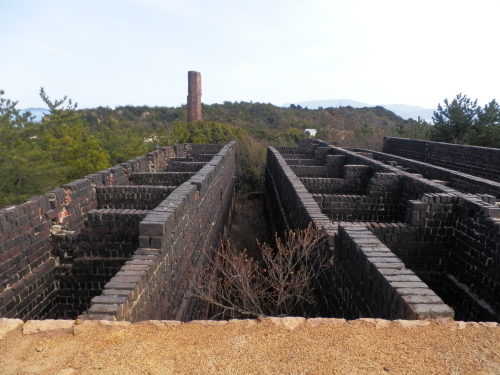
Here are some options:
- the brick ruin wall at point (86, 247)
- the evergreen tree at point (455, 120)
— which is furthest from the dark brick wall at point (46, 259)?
the evergreen tree at point (455, 120)

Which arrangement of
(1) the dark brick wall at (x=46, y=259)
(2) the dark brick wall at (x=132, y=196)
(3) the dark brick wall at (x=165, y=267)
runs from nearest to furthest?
(3) the dark brick wall at (x=165, y=267), (1) the dark brick wall at (x=46, y=259), (2) the dark brick wall at (x=132, y=196)

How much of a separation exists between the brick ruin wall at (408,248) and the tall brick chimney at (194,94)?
29.3m

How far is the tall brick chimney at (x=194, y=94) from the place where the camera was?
36000 millimetres

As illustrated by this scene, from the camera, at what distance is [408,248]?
6000 millimetres

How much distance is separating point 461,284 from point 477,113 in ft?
63.6

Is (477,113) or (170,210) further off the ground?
(477,113)

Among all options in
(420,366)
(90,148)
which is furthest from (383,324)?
(90,148)

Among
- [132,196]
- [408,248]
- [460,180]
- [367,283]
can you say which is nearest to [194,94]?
[132,196]

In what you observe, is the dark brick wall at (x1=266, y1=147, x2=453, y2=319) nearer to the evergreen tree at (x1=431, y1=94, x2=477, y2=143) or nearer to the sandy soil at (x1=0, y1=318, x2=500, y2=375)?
the sandy soil at (x1=0, y1=318, x2=500, y2=375)

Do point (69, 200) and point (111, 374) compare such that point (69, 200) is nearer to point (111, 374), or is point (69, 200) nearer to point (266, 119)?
point (111, 374)

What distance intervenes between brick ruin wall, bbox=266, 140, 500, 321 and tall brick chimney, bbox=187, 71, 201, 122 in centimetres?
2933

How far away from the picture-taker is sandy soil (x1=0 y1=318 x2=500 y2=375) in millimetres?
2271

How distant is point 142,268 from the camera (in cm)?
381

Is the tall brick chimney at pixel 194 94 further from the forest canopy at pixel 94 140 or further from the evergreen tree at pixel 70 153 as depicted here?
the evergreen tree at pixel 70 153
